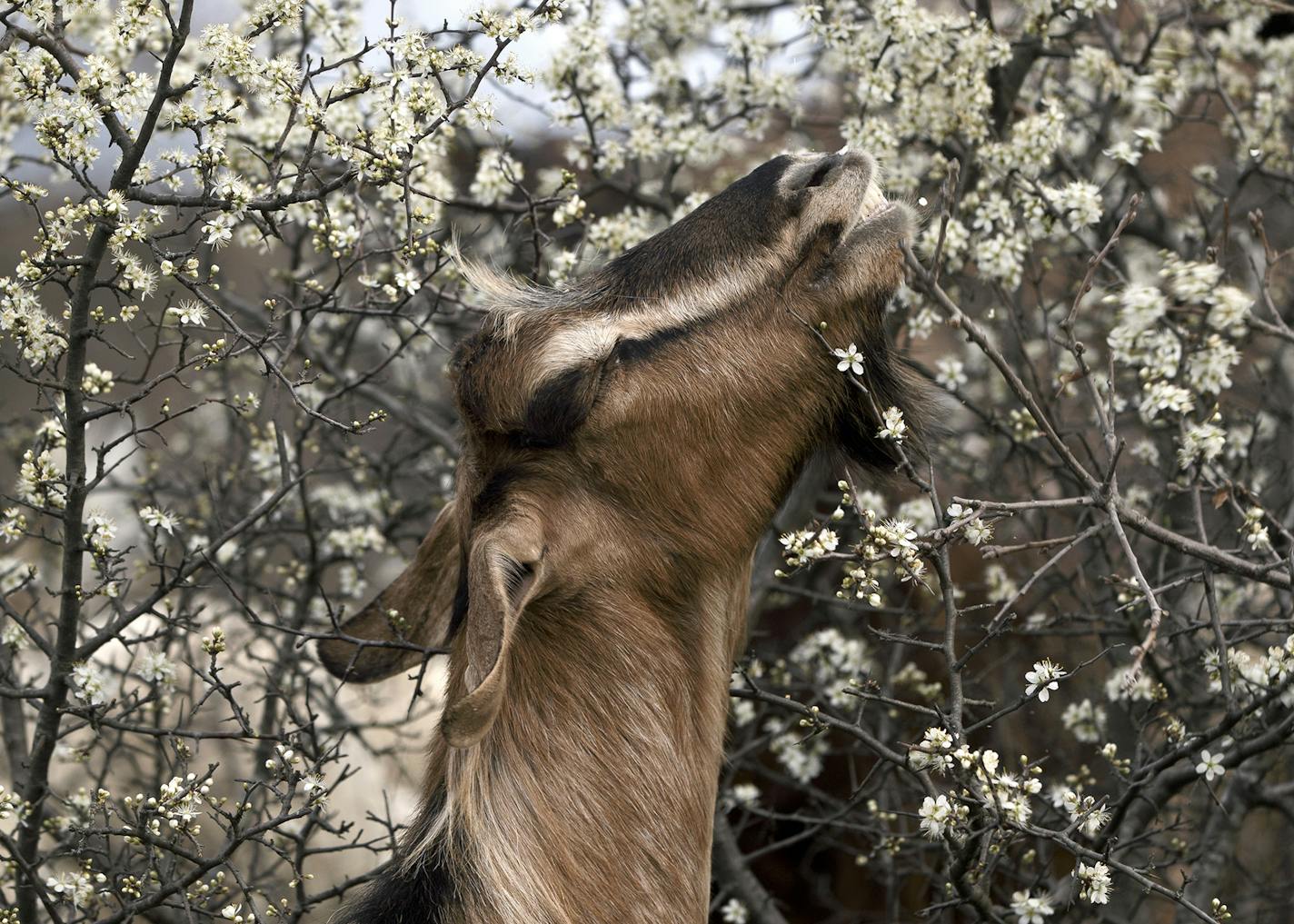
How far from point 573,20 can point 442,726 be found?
127 inches

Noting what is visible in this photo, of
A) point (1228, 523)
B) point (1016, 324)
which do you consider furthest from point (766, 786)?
point (1016, 324)

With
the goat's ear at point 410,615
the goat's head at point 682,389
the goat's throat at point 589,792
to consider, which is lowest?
the goat's throat at point 589,792

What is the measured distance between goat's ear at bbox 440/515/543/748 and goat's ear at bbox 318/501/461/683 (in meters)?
0.54

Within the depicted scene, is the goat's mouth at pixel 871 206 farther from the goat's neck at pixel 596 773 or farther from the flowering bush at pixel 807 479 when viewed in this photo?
the goat's neck at pixel 596 773

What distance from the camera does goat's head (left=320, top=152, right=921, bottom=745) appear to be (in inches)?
126

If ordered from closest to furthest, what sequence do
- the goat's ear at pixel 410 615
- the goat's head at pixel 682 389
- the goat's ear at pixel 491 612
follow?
the goat's ear at pixel 491 612, the goat's head at pixel 682 389, the goat's ear at pixel 410 615

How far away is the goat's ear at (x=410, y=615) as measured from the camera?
381 centimetres

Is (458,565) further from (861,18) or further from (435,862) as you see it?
(861,18)

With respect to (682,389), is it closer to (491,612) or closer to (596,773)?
(491,612)

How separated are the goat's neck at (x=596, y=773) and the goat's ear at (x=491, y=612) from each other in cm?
23

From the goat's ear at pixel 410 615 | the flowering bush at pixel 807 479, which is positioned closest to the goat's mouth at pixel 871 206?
the flowering bush at pixel 807 479

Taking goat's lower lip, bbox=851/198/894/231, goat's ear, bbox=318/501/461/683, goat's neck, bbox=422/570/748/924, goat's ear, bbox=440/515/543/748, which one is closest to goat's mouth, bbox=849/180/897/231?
goat's lower lip, bbox=851/198/894/231

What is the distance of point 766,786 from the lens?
6535 millimetres

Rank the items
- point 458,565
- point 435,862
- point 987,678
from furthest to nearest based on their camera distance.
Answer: point 987,678 → point 458,565 → point 435,862
